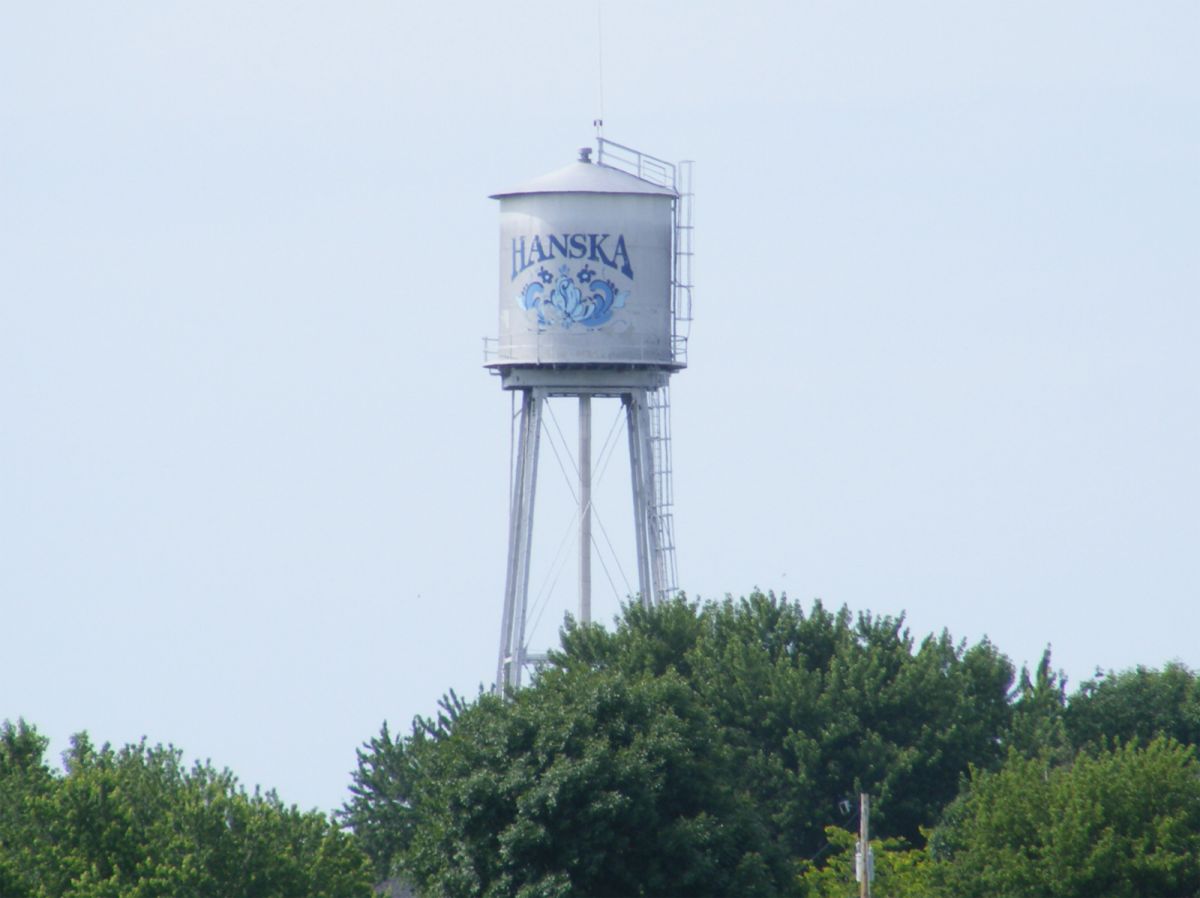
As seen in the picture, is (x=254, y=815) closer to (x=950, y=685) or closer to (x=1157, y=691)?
(x=950, y=685)

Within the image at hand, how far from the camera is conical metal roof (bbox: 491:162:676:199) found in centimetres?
5884

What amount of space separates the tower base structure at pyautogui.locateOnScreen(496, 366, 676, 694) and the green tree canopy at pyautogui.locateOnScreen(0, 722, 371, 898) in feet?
37.6

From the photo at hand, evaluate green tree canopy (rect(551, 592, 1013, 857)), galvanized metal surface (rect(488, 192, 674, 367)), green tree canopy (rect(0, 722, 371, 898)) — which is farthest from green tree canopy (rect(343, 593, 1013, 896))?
galvanized metal surface (rect(488, 192, 674, 367))

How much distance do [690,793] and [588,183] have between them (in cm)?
1432

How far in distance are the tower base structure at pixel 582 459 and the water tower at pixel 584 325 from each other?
0.07ft

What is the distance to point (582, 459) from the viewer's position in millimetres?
58938

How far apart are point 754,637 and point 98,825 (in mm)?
19626

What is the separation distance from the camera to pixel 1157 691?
67875mm

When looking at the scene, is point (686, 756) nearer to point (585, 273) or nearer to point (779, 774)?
point (779, 774)

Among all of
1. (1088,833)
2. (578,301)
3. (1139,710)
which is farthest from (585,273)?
(1139,710)

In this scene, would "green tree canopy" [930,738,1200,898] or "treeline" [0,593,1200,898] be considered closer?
"treeline" [0,593,1200,898]

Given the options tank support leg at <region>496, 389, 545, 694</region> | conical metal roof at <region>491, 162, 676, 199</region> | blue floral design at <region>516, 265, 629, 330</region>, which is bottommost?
tank support leg at <region>496, 389, 545, 694</region>

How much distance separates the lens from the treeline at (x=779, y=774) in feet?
163

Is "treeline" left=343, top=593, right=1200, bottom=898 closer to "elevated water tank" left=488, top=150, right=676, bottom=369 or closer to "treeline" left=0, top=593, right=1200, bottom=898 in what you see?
A: "treeline" left=0, top=593, right=1200, bottom=898
